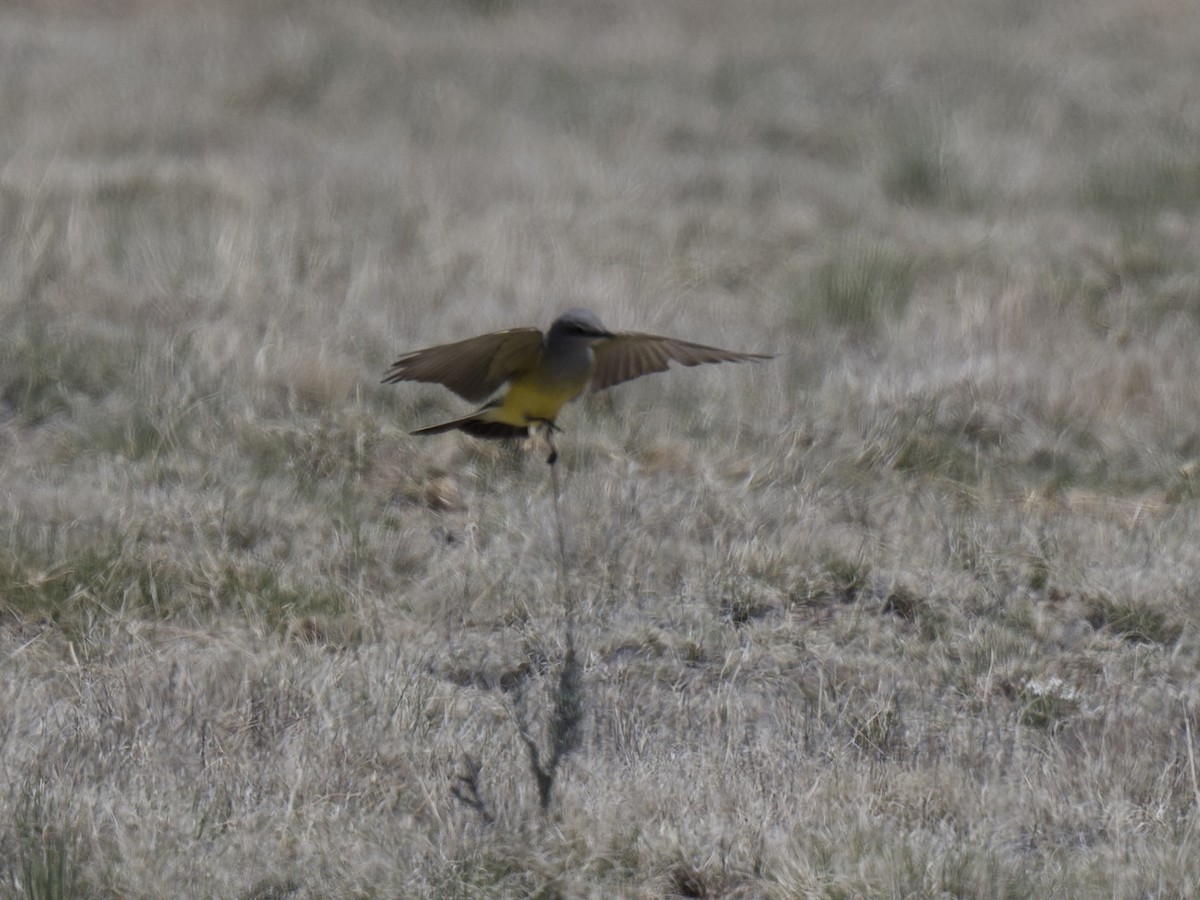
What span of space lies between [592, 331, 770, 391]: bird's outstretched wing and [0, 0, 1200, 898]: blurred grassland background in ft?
1.77

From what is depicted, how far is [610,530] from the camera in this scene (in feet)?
14.3

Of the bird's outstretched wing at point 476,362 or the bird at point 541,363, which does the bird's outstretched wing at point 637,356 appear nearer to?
the bird at point 541,363

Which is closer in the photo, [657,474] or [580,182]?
[657,474]

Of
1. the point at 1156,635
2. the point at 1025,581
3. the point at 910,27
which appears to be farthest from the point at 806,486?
the point at 910,27

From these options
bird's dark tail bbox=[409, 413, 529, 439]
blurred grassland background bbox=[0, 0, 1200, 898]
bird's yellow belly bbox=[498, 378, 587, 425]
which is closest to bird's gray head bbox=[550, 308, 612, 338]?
bird's yellow belly bbox=[498, 378, 587, 425]

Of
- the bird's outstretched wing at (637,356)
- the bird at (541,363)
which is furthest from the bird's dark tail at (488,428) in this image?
the bird's outstretched wing at (637,356)

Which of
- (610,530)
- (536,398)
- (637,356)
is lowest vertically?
(610,530)

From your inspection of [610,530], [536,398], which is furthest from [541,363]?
[610,530]

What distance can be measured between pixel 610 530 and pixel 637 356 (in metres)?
0.60

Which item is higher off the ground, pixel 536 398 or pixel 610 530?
pixel 536 398

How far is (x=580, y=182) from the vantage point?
867 cm

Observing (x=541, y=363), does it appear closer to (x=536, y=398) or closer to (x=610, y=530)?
(x=536, y=398)

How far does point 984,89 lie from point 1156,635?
8.38 metres

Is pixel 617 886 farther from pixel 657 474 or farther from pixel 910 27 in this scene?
pixel 910 27
